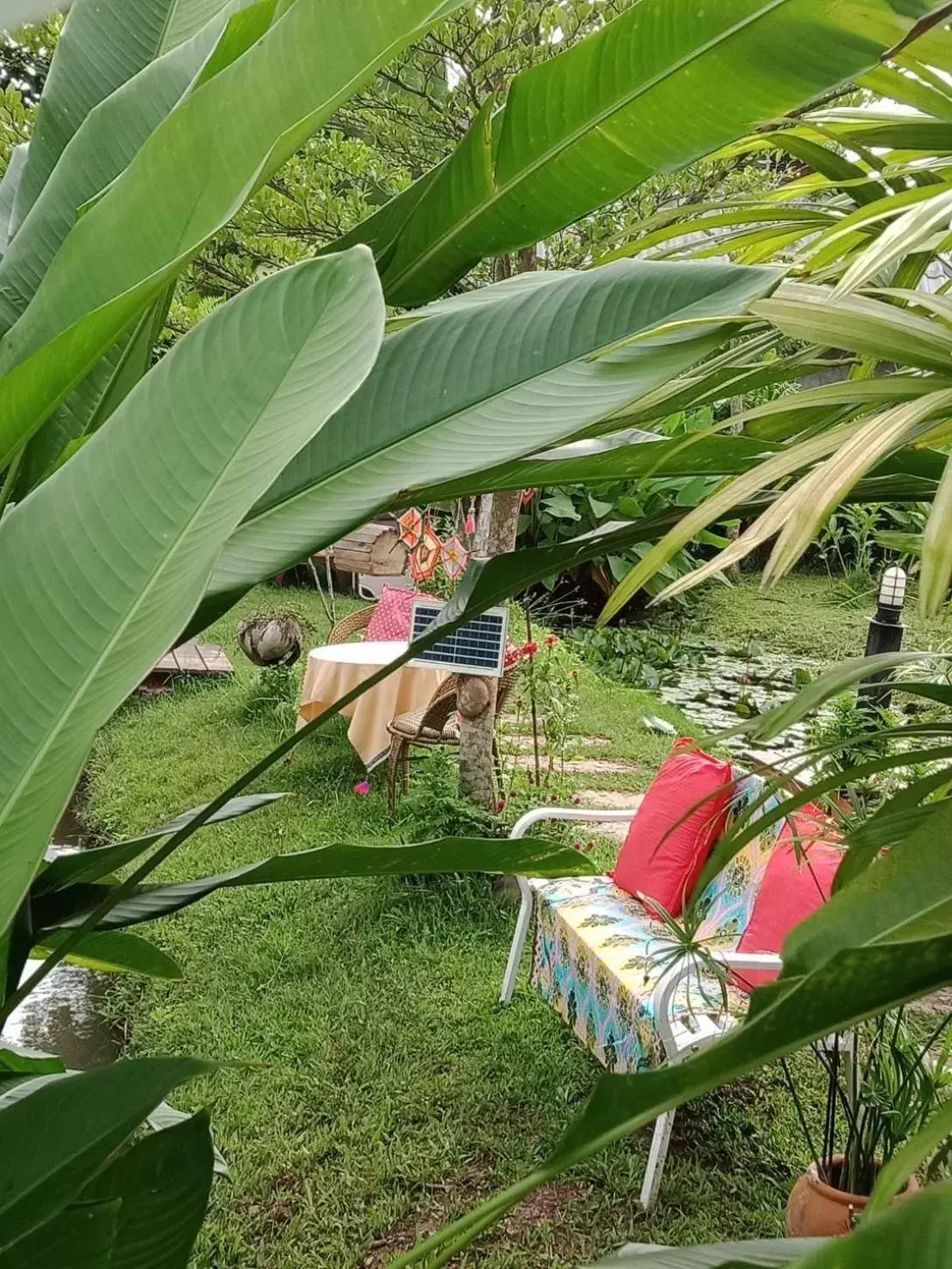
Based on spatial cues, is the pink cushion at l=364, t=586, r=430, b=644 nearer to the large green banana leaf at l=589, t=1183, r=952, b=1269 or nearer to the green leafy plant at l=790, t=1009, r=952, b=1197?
the green leafy plant at l=790, t=1009, r=952, b=1197

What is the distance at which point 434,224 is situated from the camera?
0.61m

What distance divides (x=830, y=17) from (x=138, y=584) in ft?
1.36

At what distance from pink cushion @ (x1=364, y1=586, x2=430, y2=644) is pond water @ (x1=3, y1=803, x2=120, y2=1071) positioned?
2.26 meters

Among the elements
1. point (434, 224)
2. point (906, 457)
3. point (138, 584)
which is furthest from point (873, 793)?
point (138, 584)

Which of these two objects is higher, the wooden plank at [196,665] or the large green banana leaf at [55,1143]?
the large green banana leaf at [55,1143]

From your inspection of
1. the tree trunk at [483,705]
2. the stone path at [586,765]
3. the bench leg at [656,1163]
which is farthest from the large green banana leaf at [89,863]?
the stone path at [586,765]

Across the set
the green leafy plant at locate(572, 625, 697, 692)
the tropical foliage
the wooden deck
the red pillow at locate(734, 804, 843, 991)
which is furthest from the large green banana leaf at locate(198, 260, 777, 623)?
the green leafy plant at locate(572, 625, 697, 692)

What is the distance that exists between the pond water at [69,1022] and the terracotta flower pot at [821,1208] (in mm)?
1482

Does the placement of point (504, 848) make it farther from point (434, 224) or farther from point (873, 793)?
point (873, 793)

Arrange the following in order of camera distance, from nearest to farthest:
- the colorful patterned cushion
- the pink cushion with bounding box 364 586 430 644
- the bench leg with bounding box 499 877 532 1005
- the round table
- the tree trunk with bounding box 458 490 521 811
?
the colorful patterned cushion → the bench leg with bounding box 499 877 532 1005 → the tree trunk with bounding box 458 490 521 811 → the round table → the pink cushion with bounding box 364 586 430 644

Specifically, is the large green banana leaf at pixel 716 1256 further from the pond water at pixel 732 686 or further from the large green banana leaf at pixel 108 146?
the pond water at pixel 732 686

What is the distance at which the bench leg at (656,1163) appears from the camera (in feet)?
6.08

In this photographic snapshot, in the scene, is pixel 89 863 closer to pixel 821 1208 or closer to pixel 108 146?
pixel 108 146

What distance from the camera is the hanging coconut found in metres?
5.30
